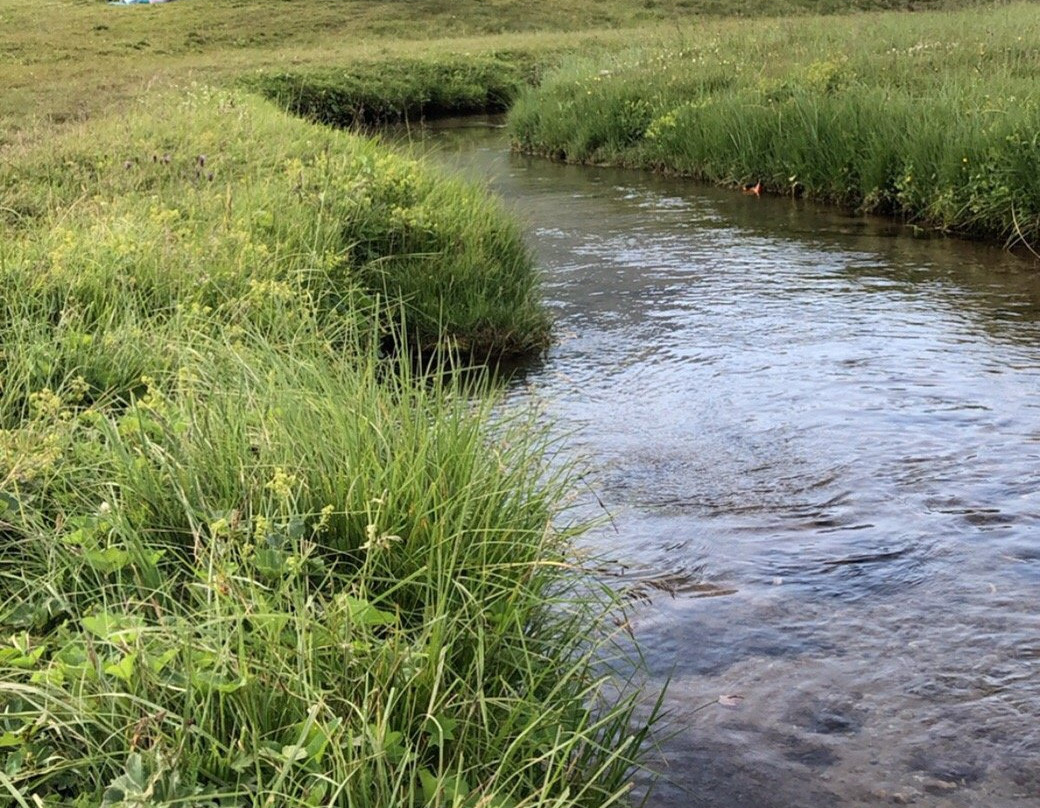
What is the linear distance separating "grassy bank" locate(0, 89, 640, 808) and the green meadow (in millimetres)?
15

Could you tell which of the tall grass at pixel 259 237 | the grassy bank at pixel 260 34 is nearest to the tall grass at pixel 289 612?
the tall grass at pixel 259 237

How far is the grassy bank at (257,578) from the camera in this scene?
7.93 ft

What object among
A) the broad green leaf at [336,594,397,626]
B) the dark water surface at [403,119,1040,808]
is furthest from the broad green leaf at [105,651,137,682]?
the dark water surface at [403,119,1040,808]

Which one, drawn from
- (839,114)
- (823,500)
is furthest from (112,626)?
(839,114)

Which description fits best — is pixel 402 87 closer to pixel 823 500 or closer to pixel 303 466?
pixel 823 500

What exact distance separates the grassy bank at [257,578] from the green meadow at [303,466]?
15 mm

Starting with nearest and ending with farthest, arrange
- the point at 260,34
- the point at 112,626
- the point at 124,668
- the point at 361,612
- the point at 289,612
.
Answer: the point at 124,668 → the point at 112,626 → the point at 361,612 → the point at 289,612 → the point at 260,34

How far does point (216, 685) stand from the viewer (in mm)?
2416

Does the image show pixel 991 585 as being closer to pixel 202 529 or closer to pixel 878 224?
pixel 202 529

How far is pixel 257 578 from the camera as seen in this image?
121 inches

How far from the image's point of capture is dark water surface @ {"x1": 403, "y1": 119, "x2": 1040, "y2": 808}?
11.3 feet

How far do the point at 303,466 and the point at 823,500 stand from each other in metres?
2.75

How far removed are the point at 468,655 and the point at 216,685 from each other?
0.80m

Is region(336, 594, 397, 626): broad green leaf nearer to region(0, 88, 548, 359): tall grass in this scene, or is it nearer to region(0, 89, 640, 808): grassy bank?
region(0, 89, 640, 808): grassy bank
